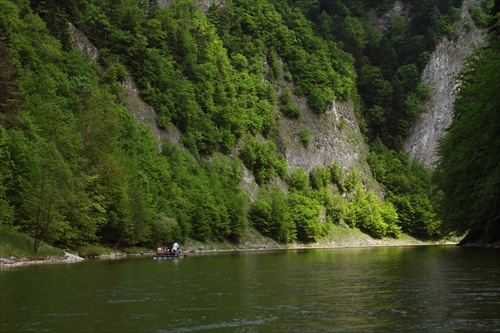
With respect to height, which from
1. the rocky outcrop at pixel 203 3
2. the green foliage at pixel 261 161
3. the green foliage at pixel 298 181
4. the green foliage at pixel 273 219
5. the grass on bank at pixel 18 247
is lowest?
the grass on bank at pixel 18 247

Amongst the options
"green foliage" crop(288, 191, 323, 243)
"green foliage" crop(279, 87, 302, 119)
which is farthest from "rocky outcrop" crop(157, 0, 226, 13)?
"green foliage" crop(288, 191, 323, 243)

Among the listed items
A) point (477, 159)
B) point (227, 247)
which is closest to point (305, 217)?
point (227, 247)

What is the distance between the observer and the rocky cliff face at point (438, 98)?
187 m

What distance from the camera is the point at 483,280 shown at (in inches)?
1287

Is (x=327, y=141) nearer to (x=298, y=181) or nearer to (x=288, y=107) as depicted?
(x=288, y=107)

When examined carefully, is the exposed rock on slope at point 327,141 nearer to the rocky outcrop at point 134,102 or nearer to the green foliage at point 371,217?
the green foliage at point 371,217

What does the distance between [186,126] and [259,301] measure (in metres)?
96.7

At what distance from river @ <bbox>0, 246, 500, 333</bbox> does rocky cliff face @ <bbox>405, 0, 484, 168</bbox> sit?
148m

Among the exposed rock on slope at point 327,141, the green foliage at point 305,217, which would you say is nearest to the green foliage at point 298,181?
the exposed rock on slope at point 327,141

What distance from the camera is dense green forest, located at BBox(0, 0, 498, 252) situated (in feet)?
228

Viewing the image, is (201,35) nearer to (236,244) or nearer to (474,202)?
(236,244)

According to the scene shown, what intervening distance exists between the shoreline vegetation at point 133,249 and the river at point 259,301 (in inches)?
546

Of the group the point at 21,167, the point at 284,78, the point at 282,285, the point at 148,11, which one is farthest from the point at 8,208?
the point at 284,78

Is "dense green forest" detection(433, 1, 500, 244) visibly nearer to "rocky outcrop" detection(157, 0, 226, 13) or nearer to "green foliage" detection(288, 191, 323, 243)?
"green foliage" detection(288, 191, 323, 243)
